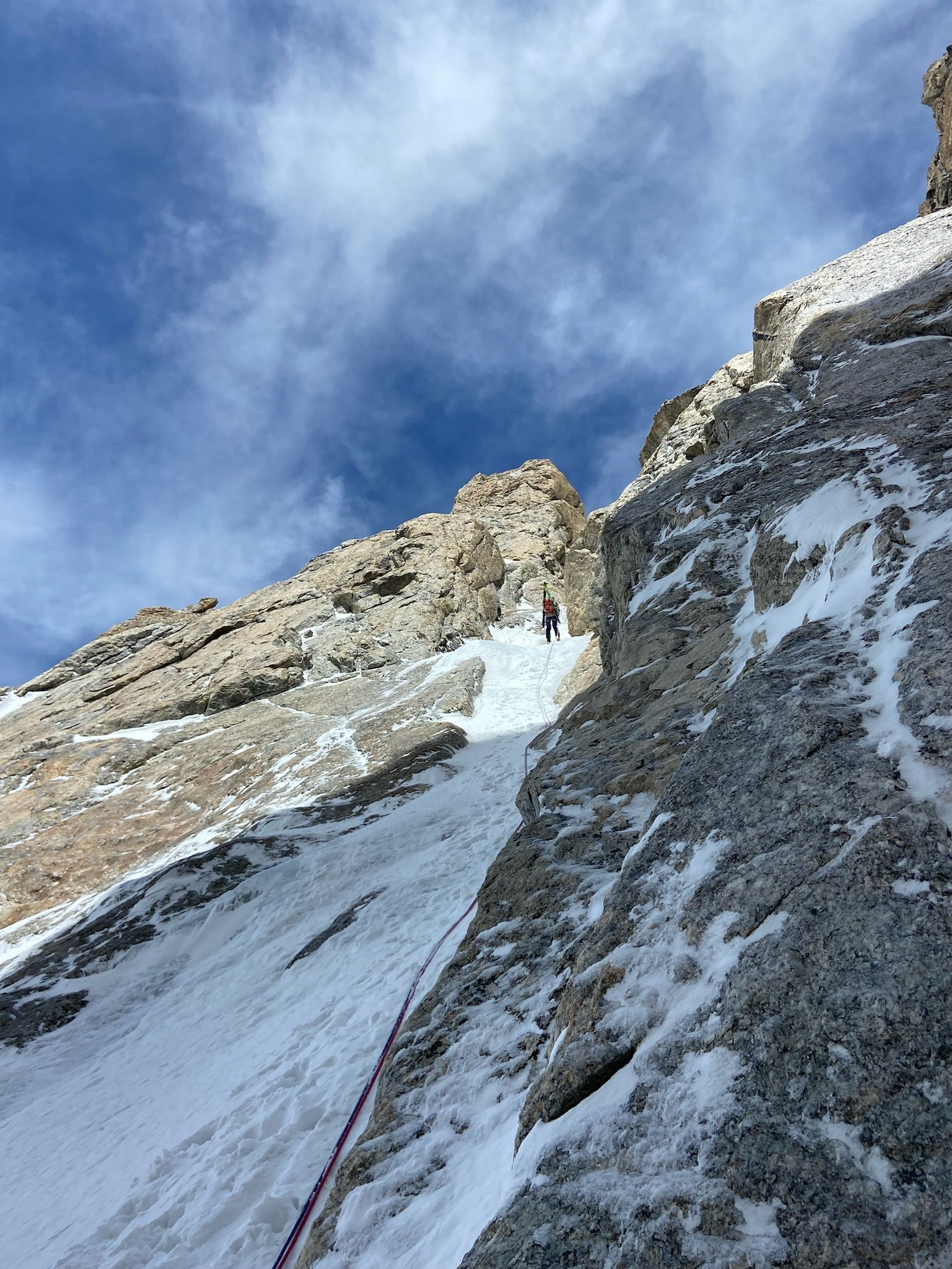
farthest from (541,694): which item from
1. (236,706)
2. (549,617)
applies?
(236,706)

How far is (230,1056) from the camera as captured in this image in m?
7.14

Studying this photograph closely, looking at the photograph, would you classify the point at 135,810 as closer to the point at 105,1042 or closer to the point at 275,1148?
the point at 105,1042

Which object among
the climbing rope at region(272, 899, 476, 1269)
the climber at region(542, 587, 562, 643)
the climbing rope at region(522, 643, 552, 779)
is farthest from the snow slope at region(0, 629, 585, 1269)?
the climber at region(542, 587, 562, 643)

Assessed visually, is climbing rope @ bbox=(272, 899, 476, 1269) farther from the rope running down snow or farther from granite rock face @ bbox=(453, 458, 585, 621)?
granite rock face @ bbox=(453, 458, 585, 621)

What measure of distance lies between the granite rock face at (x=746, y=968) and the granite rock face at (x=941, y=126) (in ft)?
84.9

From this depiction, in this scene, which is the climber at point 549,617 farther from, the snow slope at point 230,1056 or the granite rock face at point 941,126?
the granite rock face at point 941,126

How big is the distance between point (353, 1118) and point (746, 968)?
407 cm

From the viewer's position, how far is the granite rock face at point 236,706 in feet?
59.7

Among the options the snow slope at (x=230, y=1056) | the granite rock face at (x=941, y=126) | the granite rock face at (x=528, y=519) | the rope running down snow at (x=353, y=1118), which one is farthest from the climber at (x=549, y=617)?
the rope running down snow at (x=353, y=1118)

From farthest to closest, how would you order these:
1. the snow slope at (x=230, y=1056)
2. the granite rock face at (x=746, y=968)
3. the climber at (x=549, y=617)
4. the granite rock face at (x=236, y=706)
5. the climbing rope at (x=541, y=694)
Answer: the climber at (x=549, y=617)
the granite rock face at (x=236, y=706)
the climbing rope at (x=541, y=694)
the snow slope at (x=230, y=1056)
the granite rock face at (x=746, y=968)

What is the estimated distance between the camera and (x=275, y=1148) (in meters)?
5.14

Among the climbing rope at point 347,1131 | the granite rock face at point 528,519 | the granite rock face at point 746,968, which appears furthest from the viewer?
the granite rock face at point 528,519

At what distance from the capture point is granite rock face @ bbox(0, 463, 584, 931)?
1820 centimetres

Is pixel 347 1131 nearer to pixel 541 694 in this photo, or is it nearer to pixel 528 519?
pixel 541 694
